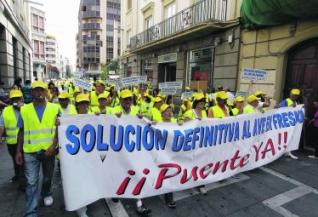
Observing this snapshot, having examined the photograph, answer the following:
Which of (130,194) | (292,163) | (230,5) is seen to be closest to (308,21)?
(230,5)

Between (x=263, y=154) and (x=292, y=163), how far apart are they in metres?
1.34

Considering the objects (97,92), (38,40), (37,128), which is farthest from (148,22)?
(38,40)

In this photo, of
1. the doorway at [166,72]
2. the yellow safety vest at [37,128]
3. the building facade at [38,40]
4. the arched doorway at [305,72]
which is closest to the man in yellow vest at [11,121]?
the yellow safety vest at [37,128]

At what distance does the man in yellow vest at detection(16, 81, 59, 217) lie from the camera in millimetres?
2941

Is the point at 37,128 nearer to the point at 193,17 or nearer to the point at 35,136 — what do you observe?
the point at 35,136

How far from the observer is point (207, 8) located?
11328mm

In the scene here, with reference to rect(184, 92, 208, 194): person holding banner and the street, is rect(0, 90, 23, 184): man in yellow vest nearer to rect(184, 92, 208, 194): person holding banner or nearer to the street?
the street

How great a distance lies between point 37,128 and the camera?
2.97m

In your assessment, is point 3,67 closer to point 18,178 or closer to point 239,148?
point 18,178

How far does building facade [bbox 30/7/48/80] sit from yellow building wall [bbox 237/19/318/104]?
5773cm

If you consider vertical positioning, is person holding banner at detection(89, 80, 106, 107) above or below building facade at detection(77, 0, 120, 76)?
below

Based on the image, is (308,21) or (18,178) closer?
(18,178)

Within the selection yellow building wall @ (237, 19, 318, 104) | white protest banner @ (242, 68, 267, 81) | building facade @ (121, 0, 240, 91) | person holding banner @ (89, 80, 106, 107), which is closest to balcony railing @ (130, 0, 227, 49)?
building facade @ (121, 0, 240, 91)

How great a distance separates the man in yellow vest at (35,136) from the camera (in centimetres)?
294
